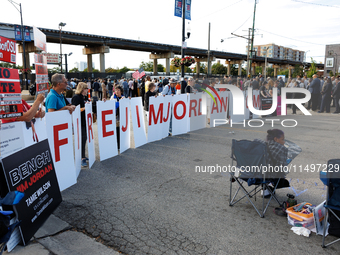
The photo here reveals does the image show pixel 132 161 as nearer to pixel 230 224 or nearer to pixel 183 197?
pixel 183 197

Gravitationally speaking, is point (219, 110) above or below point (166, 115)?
below

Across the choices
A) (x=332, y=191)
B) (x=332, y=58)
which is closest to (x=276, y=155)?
(x=332, y=191)

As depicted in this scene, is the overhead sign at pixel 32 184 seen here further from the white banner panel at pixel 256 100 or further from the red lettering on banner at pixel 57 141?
the white banner panel at pixel 256 100

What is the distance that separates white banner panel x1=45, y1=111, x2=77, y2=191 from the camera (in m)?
4.74

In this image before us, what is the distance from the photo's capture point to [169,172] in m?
5.87

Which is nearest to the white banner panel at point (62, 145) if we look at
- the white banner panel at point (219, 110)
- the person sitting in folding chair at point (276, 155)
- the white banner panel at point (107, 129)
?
the white banner panel at point (107, 129)

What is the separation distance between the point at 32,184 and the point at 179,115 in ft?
22.2

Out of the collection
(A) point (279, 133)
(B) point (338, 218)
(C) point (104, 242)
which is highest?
(A) point (279, 133)

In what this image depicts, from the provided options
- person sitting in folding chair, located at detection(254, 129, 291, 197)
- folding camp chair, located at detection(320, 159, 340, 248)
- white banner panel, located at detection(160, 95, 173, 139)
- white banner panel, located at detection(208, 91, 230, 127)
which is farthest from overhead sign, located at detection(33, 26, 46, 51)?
white banner panel, located at detection(208, 91, 230, 127)

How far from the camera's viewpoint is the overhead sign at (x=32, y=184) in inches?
121

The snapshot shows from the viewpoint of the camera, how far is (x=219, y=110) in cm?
1214

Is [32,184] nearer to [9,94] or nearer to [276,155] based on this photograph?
[9,94]

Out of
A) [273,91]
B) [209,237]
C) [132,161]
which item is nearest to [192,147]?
[132,161]

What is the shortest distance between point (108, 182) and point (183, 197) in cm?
159
